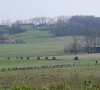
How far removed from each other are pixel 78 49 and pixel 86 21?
98.8 metres

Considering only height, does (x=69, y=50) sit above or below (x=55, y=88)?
below

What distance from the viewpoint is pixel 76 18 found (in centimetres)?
19375

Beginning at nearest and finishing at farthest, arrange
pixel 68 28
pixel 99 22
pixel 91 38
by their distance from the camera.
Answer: pixel 91 38
pixel 68 28
pixel 99 22

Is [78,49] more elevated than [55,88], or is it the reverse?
[55,88]

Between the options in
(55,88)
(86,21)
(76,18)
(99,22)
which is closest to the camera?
(55,88)

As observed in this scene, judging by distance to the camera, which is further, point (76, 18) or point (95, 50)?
point (76, 18)

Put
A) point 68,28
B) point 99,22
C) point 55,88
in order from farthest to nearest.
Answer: point 99,22
point 68,28
point 55,88

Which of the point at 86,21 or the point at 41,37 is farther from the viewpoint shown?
the point at 86,21

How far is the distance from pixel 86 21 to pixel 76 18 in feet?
48.4

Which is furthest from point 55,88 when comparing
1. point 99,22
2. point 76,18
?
point 76,18

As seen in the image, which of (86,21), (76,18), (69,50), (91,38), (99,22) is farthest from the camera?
(76,18)

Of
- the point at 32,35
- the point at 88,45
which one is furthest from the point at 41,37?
the point at 88,45

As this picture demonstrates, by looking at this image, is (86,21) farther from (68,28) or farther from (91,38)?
(91,38)

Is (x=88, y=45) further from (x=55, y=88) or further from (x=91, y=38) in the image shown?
(x=55, y=88)
